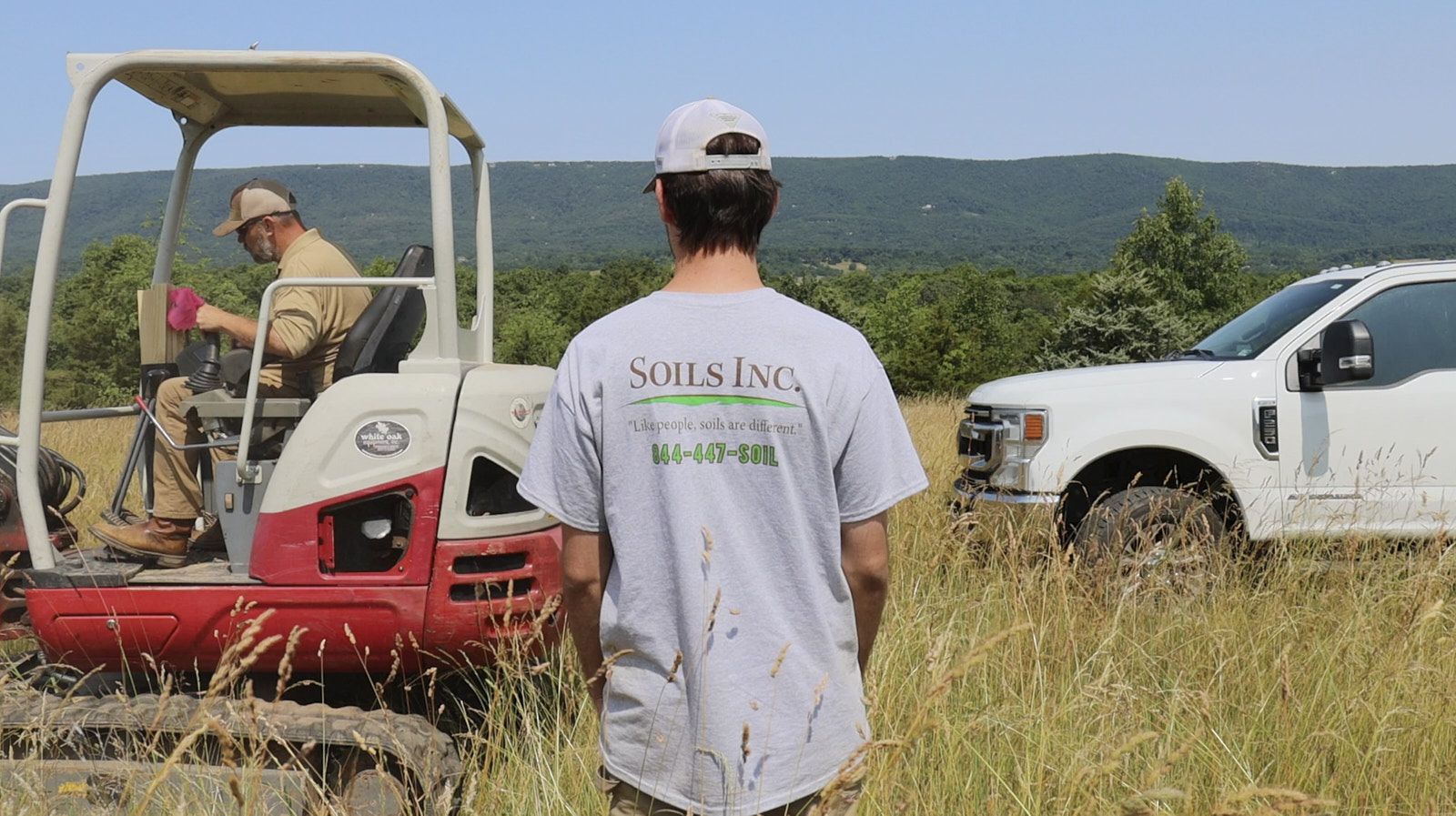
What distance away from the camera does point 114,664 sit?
4055mm

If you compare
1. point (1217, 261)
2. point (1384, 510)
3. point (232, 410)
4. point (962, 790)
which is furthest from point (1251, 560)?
point (1217, 261)

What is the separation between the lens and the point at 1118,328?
35531 millimetres

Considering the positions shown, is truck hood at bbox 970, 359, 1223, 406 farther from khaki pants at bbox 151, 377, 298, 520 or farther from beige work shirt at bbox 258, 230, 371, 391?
khaki pants at bbox 151, 377, 298, 520

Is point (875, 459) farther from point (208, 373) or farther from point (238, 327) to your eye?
point (208, 373)

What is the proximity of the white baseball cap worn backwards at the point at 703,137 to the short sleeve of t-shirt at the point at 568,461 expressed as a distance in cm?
35

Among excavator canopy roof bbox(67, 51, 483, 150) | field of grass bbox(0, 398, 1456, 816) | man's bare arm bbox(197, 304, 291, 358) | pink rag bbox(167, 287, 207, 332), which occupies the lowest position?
field of grass bbox(0, 398, 1456, 816)

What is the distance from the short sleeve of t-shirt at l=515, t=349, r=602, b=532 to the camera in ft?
6.73

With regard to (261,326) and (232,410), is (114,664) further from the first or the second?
(261,326)

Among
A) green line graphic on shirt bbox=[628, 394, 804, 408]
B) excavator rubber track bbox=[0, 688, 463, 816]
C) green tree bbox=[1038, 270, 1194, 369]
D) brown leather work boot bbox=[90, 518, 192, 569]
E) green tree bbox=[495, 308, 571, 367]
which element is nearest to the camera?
green line graphic on shirt bbox=[628, 394, 804, 408]

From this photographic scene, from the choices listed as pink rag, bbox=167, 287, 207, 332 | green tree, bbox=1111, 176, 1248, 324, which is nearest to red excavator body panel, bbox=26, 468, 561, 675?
pink rag, bbox=167, 287, 207, 332

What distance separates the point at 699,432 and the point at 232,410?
2.64 meters

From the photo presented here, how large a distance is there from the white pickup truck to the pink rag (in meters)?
3.64

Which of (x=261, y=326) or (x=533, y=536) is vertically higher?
(x=261, y=326)

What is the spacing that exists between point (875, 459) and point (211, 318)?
3.00 m
